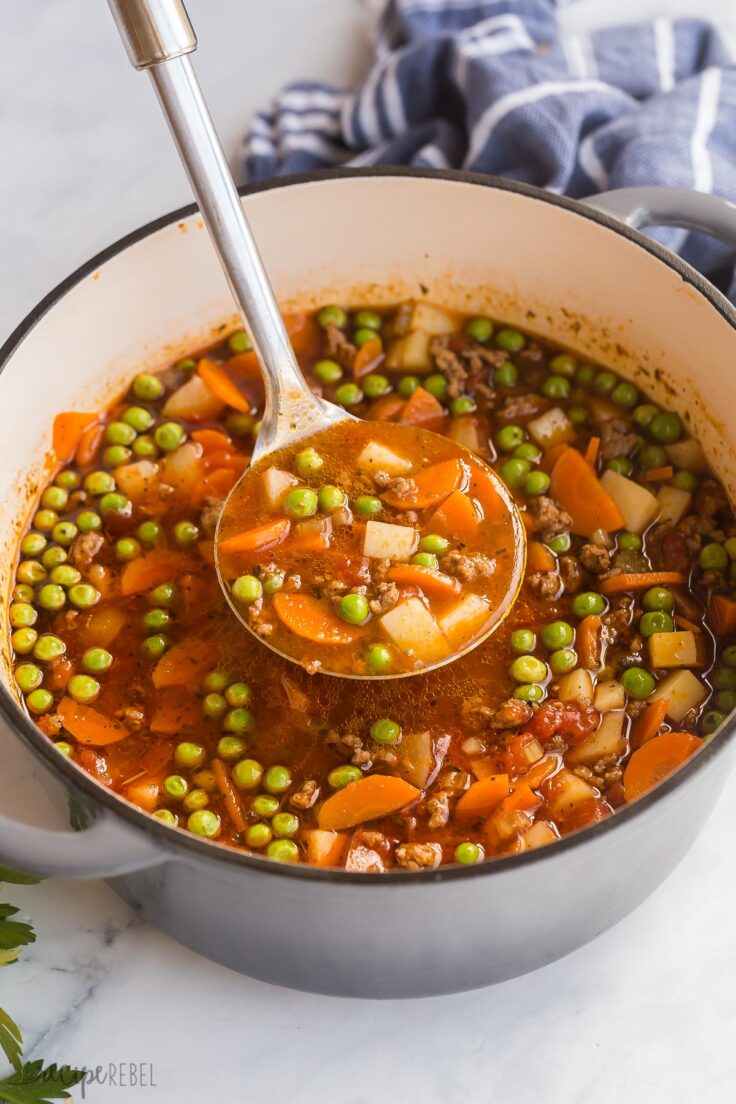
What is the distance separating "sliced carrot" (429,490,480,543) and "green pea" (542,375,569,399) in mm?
645

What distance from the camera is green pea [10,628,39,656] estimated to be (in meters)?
3.36

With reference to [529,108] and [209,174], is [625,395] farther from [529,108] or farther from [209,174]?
[209,174]

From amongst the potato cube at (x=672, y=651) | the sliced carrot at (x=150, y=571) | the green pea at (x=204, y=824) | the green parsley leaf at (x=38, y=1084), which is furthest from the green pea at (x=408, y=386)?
the green parsley leaf at (x=38, y=1084)

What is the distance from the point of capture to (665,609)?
3.32 metres

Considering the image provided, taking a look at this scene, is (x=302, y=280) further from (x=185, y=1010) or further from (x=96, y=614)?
(x=185, y=1010)

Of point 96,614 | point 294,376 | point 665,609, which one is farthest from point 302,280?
point 665,609

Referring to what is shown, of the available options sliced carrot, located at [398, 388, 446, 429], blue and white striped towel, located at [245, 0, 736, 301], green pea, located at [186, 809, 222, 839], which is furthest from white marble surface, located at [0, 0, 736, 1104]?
blue and white striped towel, located at [245, 0, 736, 301]

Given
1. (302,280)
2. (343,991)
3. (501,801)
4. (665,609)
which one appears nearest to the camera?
(343,991)

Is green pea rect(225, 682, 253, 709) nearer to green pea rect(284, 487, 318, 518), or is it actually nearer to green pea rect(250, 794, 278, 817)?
green pea rect(250, 794, 278, 817)

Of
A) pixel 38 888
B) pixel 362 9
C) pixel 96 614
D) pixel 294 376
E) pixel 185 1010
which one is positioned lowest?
pixel 185 1010

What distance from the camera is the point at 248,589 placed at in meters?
3.16

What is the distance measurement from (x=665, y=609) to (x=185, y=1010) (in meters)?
1.54

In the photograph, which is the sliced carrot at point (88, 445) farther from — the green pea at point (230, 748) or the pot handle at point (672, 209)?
the pot handle at point (672, 209)

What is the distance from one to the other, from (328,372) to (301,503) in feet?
2.40
